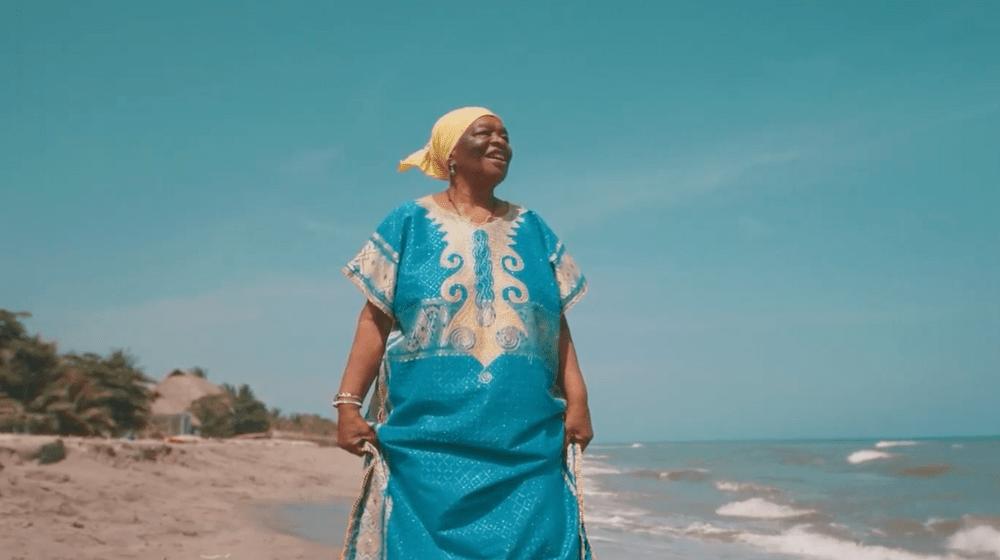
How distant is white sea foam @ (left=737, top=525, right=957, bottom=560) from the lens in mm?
8367

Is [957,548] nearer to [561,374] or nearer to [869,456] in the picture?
[561,374]

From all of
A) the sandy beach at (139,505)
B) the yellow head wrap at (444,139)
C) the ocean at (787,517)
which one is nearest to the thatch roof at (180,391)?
the ocean at (787,517)

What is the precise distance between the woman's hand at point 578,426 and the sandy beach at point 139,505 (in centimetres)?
384

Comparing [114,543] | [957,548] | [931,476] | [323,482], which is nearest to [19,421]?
[323,482]

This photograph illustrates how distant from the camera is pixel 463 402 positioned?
2389 mm

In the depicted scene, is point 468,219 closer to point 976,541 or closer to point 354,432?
point 354,432

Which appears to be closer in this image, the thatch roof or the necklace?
Result: the necklace

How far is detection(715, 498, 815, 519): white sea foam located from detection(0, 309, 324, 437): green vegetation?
10494 millimetres

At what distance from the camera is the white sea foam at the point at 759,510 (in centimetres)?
1180

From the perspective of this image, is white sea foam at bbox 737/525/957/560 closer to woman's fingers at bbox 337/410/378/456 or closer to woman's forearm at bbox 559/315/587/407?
woman's forearm at bbox 559/315/587/407

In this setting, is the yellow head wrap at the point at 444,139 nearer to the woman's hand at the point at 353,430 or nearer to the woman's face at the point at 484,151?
the woman's face at the point at 484,151

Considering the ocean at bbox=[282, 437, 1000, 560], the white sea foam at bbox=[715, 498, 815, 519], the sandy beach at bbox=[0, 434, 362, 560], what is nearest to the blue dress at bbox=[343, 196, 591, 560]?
the sandy beach at bbox=[0, 434, 362, 560]

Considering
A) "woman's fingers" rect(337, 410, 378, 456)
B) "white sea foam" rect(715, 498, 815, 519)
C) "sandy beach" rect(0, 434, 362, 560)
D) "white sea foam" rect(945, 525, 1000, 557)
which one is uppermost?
"woman's fingers" rect(337, 410, 378, 456)

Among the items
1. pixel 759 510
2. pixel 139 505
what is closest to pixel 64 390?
pixel 139 505
